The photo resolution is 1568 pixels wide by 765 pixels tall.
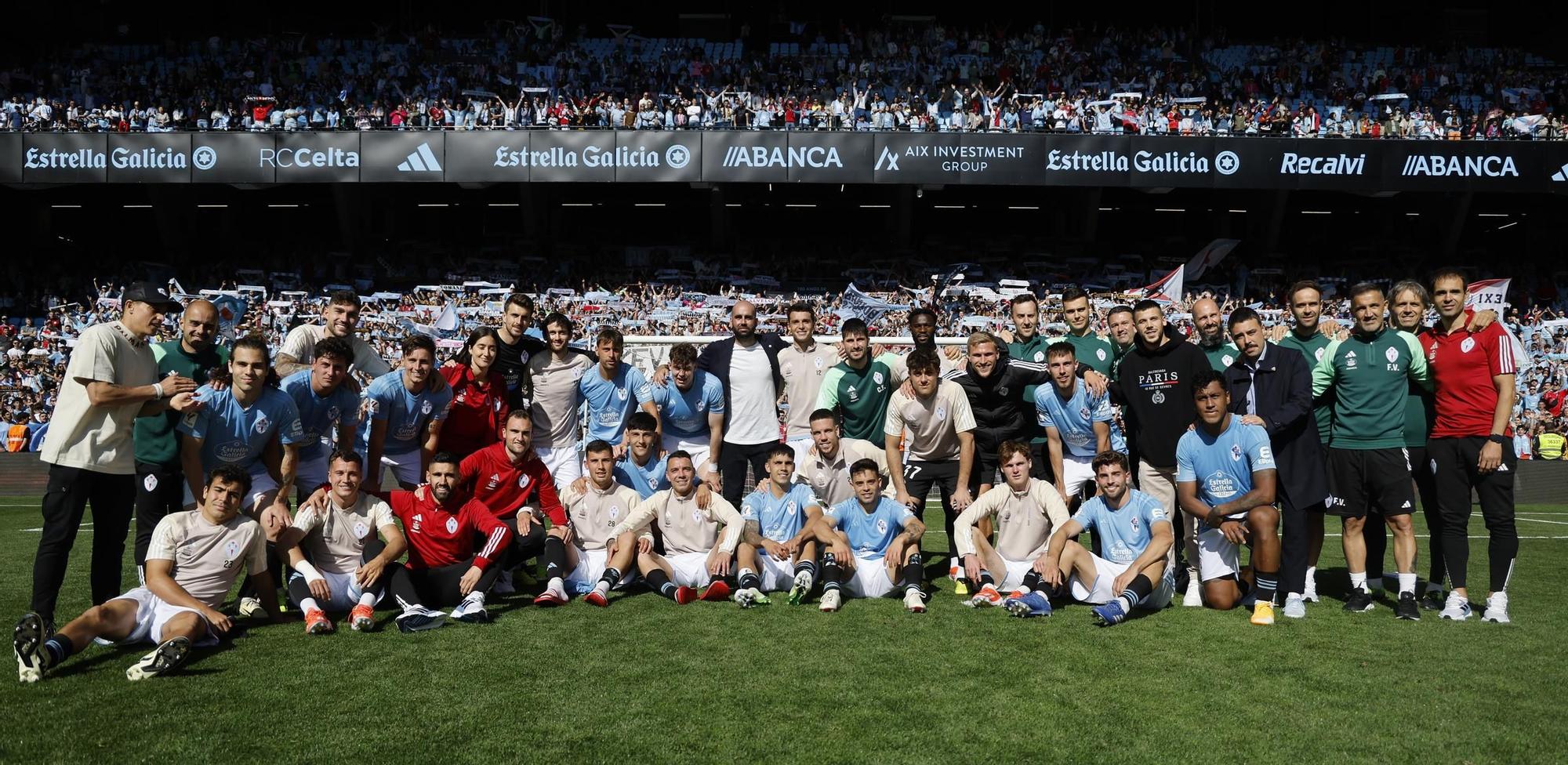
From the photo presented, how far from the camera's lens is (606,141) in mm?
25109

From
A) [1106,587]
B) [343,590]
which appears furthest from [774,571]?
[343,590]

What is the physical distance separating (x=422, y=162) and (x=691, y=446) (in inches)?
753

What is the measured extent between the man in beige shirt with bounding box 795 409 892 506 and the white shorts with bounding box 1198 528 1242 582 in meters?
2.25

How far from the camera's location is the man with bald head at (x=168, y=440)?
6410mm

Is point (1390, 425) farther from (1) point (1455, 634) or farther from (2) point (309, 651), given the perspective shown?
(2) point (309, 651)

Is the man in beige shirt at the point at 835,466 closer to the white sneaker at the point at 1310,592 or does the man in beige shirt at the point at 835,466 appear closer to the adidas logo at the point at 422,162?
the white sneaker at the point at 1310,592

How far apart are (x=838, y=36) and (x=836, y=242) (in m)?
6.56

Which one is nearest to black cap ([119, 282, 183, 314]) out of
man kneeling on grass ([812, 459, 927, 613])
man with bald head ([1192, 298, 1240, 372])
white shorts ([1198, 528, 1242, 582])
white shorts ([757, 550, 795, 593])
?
white shorts ([757, 550, 795, 593])

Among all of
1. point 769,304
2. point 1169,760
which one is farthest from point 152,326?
point 769,304

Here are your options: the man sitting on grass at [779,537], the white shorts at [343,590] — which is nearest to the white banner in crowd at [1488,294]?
the man sitting on grass at [779,537]

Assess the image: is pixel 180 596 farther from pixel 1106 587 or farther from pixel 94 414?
pixel 1106 587

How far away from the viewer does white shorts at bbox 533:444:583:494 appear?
8.62 m

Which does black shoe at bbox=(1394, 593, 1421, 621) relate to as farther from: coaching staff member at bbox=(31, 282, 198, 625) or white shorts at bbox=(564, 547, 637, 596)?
coaching staff member at bbox=(31, 282, 198, 625)

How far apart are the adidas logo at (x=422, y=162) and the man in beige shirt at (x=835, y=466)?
64.9 feet
